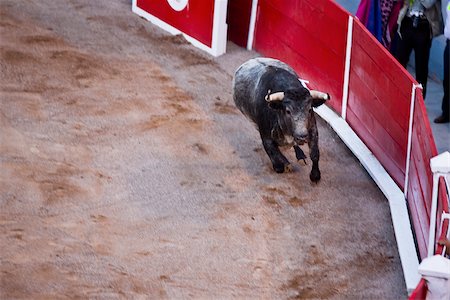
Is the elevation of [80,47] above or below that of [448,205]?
below

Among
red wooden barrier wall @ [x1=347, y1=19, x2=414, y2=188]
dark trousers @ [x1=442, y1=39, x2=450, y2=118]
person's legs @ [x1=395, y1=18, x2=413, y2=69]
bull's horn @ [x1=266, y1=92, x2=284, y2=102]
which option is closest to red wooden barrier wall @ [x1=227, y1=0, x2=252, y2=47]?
person's legs @ [x1=395, y1=18, x2=413, y2=69]

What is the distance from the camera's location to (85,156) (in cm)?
673

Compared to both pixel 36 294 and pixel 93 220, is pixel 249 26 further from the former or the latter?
pixel 36 294

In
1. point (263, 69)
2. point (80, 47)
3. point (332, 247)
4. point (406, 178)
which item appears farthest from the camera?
point (80, 47)

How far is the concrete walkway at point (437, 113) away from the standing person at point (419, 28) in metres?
0.36

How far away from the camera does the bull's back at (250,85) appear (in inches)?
267

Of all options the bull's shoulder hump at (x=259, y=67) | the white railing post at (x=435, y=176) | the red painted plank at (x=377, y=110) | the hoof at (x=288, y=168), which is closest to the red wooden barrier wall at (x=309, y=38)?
the red painted plank at (x=377, y=110)

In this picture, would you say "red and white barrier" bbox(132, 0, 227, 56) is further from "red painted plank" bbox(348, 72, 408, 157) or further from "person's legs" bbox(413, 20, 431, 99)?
"person's legs" bbox(413, 20, 431, 99)

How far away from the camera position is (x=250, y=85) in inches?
271

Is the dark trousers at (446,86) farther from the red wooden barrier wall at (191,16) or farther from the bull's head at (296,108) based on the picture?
the red wooden barrier wall at (191,16)

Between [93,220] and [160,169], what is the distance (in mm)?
752

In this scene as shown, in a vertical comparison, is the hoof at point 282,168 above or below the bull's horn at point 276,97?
below

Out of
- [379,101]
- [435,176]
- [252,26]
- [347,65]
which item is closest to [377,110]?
[379,101]

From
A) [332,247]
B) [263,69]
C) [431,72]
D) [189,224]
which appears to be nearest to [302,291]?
[332,247]
